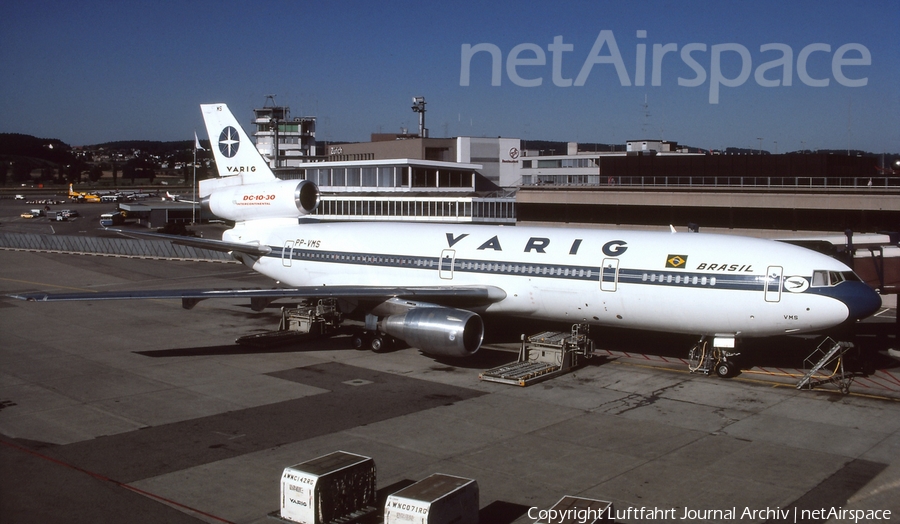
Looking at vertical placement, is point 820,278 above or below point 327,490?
above

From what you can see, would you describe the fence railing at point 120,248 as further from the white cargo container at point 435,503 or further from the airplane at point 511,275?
the white cargo container at point 435,503

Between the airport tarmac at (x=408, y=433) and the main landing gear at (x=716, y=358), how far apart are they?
51 centimetres

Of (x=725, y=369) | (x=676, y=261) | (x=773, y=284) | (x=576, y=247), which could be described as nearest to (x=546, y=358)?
(x=576, y=247)

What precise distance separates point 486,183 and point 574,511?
71.3 m

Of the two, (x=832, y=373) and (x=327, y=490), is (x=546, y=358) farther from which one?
(x=327, y=490)

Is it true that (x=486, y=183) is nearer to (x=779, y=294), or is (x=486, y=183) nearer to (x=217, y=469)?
(x=779, y=294)

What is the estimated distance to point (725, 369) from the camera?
22875 mm

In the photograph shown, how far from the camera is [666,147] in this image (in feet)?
408

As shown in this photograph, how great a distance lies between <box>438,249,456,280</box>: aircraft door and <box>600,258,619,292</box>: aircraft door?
6035mm

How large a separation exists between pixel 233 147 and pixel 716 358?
2254 centimetres

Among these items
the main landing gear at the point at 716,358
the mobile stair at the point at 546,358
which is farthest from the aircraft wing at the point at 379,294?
the main landing gear at the point at 716,358

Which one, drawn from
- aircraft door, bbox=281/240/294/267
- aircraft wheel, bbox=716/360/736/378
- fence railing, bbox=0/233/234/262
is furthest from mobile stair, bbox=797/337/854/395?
fence railing, bbox=0/233/234/262

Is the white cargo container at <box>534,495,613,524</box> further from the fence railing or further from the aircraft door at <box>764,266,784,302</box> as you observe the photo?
the fence railing

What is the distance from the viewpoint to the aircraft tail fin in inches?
1287
